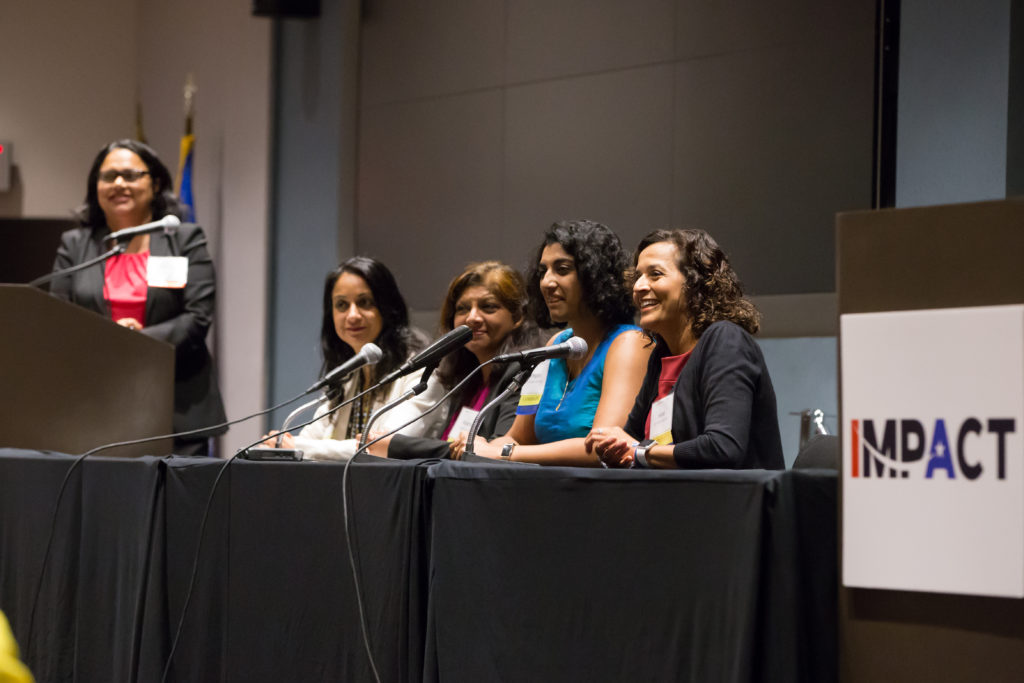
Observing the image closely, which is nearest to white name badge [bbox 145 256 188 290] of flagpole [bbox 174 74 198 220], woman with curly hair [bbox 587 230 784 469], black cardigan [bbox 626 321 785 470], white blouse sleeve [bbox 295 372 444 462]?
white blouse sleeve [bbox 295 372 444 462]

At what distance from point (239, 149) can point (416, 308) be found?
3.78 ft

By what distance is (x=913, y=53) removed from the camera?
12.0 feet

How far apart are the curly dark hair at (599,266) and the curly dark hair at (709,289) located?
0.32 meters

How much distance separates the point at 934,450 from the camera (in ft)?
4.64

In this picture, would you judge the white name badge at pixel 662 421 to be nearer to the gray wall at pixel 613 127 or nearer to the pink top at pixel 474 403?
the pink top at pixel 474 403

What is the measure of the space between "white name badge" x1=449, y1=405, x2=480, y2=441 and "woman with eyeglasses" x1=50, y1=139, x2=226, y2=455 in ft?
3.52

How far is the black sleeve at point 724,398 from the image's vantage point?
6.85 ft

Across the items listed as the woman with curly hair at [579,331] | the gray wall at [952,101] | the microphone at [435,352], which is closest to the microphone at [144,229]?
the woman with curly hair at [579,331]

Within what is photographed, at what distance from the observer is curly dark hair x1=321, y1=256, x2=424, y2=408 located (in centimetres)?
342

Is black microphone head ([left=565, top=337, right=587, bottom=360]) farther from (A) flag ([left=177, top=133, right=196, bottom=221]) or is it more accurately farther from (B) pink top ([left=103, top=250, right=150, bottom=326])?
(A) flag ([left=177, top=133, right=196, bottom=221])

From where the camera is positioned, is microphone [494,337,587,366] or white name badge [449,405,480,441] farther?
white name badge [449,405,480,441]

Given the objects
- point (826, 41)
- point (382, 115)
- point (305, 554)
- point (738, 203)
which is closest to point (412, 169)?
point (382, 115)

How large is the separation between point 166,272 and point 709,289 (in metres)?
2.09

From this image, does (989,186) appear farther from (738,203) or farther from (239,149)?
(239,149)
